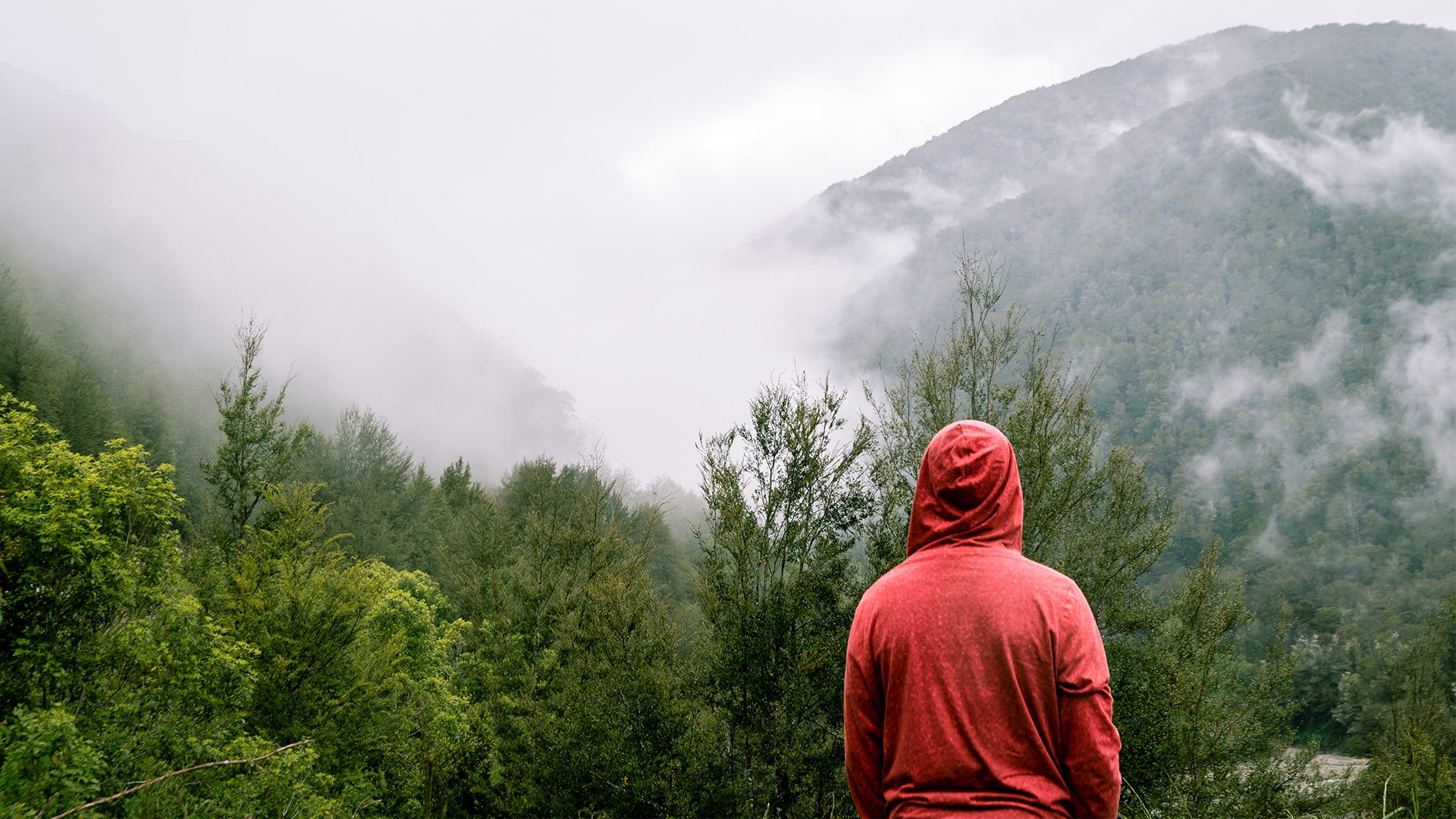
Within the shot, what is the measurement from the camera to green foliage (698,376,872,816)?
508 inches

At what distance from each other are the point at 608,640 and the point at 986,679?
14.9 m

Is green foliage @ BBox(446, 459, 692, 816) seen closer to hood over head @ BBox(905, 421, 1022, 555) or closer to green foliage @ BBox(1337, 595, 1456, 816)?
green foliage @ BBox(1337, 595, 1456, 816)

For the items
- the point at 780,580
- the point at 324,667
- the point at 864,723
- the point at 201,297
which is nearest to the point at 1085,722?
the point at 864,723

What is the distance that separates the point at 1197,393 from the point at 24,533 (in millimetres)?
130939

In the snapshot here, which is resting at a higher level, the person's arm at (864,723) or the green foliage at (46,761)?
the person's arm at (864,723)

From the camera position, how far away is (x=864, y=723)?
2.15 m

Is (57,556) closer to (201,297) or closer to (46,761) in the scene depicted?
(46,761)

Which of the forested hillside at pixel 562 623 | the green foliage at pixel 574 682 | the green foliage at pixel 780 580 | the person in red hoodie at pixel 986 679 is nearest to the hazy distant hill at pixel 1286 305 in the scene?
the forested hillside at pixel 562 623

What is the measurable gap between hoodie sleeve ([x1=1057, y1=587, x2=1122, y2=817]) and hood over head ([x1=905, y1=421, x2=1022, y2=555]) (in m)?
0.28

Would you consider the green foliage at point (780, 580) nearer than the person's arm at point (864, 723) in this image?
No

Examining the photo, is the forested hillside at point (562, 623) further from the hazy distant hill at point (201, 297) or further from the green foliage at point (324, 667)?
the hazy distant hill at point (201, 297)

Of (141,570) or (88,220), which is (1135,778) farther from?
(88,220)

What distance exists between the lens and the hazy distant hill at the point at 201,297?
289 ft

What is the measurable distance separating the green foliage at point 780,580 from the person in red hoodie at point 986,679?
11.5 meters
